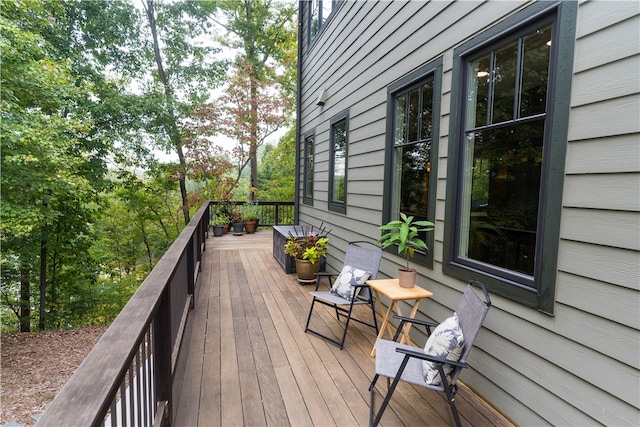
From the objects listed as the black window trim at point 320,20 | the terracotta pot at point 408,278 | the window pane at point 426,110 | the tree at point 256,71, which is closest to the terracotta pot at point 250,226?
the tree at point 256,71

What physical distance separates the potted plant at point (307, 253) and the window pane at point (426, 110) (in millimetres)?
2375

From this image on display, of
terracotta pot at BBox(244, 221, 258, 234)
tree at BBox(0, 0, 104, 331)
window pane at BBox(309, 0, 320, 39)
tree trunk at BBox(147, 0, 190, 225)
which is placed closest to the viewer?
window pane at BBox(309, 0, 320, 39)

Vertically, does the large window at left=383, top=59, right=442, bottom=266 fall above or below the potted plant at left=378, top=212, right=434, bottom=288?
above

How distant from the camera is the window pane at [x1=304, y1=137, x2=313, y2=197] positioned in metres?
6.87

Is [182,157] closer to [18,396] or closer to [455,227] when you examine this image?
[18,396]

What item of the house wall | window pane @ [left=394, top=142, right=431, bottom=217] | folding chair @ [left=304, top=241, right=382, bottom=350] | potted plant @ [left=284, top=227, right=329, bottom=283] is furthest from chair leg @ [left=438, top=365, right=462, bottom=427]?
potted plant @ [left=284, top=227, right=329, bottom=283]

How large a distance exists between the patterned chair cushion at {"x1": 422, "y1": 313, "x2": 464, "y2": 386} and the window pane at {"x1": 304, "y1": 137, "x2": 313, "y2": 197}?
5066 millimetres

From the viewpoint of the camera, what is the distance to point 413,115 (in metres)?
3.23

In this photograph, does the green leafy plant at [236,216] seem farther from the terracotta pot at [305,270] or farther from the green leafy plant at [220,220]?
the terracotta pot at [305,270]

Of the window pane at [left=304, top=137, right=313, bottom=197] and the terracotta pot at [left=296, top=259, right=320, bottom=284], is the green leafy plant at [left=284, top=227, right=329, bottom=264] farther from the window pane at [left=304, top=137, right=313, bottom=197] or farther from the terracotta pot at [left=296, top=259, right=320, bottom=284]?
the window pane at [left=304, top=137, right=313, bottom=197]

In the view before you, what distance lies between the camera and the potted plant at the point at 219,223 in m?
9.14

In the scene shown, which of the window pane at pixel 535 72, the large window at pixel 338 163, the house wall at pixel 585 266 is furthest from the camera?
the large window at pixel 338 163

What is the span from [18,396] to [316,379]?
6232 millimetres

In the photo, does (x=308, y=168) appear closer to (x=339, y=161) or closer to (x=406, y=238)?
(x=339, y=161)
